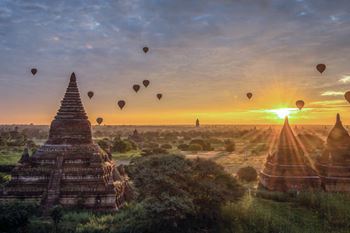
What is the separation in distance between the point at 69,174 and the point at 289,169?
14672 millimetres

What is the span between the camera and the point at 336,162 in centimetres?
2594

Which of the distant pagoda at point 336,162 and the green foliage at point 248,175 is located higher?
the distant pagoda at point 336,162

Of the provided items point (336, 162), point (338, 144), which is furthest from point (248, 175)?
point (338, 144)

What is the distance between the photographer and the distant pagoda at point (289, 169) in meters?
25.0

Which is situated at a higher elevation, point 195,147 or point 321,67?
point 321,67

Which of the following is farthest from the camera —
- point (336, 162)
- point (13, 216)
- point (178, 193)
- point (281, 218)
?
point (336, 162)

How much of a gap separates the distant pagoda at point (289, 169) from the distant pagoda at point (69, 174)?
1024cm

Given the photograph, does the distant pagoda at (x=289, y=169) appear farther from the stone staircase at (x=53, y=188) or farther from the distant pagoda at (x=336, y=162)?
the stone staircase at (x=53, y=188)

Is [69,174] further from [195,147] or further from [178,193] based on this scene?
[195,147]

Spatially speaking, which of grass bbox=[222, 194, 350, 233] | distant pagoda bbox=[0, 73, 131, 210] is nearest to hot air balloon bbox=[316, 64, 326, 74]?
grass bbox=[222, 194, 350, 233]

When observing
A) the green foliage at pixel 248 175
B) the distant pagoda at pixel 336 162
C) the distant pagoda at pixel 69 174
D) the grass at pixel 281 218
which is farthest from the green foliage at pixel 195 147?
the grass at pixel 281 218

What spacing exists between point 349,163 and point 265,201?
757 cm

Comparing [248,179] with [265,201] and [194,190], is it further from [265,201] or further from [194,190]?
→ [194,190]

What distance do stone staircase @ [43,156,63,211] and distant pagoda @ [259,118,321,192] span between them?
14169mm
